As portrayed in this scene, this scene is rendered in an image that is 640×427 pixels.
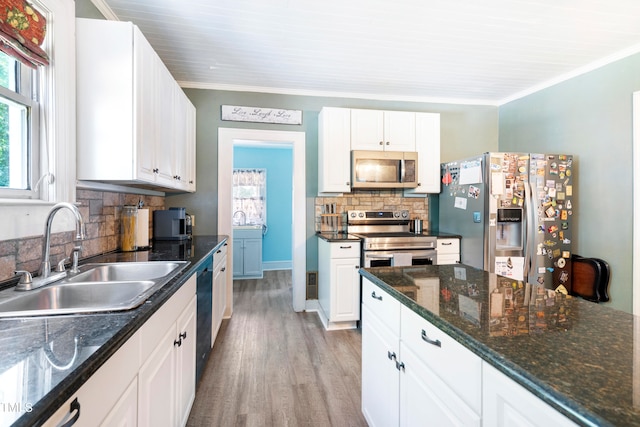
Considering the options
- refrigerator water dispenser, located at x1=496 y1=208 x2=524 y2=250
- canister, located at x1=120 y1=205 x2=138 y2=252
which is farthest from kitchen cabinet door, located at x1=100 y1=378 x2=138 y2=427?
refrigerator water dispenser, located at x1=496 y1=208 x2=524 y2=250

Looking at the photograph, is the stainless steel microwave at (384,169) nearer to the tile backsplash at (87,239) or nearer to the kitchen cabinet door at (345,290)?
the kitchen cabinet door at (345,290)

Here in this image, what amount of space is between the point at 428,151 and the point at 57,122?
130 inches

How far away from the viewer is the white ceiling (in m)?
2.09

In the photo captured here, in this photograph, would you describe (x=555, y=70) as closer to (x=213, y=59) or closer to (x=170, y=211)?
(x=213, y=59)

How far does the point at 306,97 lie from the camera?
356 cm

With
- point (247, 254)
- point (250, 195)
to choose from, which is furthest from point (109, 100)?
point (250, 195)

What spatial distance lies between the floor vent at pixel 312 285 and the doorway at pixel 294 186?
2.6 inches

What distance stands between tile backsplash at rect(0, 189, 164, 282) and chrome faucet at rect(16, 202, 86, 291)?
12 cm

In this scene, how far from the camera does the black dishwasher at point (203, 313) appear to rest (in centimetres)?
195

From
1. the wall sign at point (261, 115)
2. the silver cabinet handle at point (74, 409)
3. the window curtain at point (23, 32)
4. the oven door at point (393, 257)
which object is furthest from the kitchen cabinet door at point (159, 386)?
the wall sign at point (261, 115)

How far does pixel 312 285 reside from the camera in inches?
141

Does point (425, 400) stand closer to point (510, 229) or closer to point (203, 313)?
point (203, 313)

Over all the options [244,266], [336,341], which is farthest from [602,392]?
[244,266]

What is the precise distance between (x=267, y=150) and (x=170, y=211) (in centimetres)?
338
